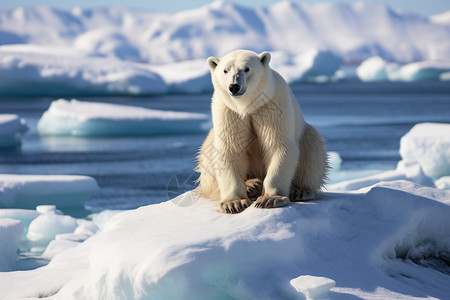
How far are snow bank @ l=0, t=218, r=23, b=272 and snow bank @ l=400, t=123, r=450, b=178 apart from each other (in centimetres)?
650

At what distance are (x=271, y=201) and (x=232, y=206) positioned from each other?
0.24 meters

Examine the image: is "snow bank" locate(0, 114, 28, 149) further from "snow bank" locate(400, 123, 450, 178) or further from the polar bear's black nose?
the polar bear's black nose

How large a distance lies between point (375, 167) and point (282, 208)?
395 inches

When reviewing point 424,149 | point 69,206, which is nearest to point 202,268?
point 69,206

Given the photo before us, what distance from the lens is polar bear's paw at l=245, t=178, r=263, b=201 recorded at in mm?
4129

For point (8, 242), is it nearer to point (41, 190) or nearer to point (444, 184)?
point (41, 190)

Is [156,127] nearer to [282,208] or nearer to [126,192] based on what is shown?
[126,192]

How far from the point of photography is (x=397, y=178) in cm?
833

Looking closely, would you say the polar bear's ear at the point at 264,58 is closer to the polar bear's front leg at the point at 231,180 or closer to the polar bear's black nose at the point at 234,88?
the polar bear's black nose at the point at 234,88

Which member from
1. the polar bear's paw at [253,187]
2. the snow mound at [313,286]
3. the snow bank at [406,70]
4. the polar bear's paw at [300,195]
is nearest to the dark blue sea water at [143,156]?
the polar bear's paw at [253,187]

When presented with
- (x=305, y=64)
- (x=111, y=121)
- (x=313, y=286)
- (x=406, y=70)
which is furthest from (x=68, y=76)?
(x=406, y=70)

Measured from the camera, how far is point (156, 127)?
1873cm

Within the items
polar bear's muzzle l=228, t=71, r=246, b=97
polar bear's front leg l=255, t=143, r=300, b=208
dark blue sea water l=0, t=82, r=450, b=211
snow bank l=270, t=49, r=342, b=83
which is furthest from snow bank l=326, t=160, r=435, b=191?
snow bank l=270, t=49, r=342, b=83

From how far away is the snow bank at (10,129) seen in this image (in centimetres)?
1536
